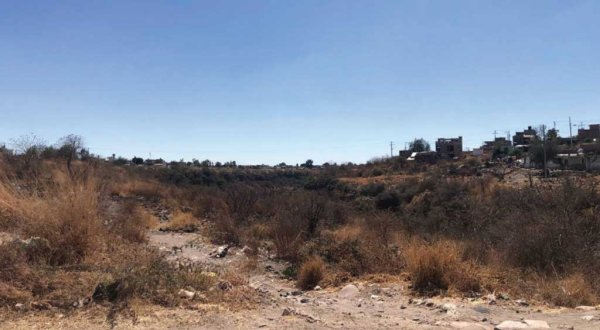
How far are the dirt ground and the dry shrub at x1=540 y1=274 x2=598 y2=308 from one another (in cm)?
42

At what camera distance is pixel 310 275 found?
10555 millimetres

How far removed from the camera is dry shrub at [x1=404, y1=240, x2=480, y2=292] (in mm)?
8836

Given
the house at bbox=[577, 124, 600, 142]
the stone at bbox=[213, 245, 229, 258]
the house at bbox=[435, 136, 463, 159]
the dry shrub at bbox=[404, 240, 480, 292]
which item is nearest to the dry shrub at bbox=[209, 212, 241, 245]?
the stone at bbox=[213, 245, 229, 258]

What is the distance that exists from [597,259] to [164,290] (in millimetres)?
7996

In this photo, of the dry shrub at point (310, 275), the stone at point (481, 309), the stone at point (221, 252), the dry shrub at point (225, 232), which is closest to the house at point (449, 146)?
the dry shrub at point (225, 232)

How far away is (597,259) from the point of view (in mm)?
9812

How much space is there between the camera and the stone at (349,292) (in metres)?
9.16

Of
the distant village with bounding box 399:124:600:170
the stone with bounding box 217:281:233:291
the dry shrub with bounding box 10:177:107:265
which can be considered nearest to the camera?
the stone with bounding box 217:281:233:291

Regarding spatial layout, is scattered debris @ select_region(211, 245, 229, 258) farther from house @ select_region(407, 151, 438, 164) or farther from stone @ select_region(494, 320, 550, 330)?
house @ select_region(407, 151, 438, 164)

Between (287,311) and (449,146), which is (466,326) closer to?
(287,311)

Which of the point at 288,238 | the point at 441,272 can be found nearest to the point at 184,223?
the point at 288,238

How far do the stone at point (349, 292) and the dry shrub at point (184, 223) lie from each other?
1229 cm

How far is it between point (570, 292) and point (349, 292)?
141 inches

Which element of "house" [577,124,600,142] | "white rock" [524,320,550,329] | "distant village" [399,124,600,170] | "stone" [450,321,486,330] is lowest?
"white rock" [524,320,550,329]
